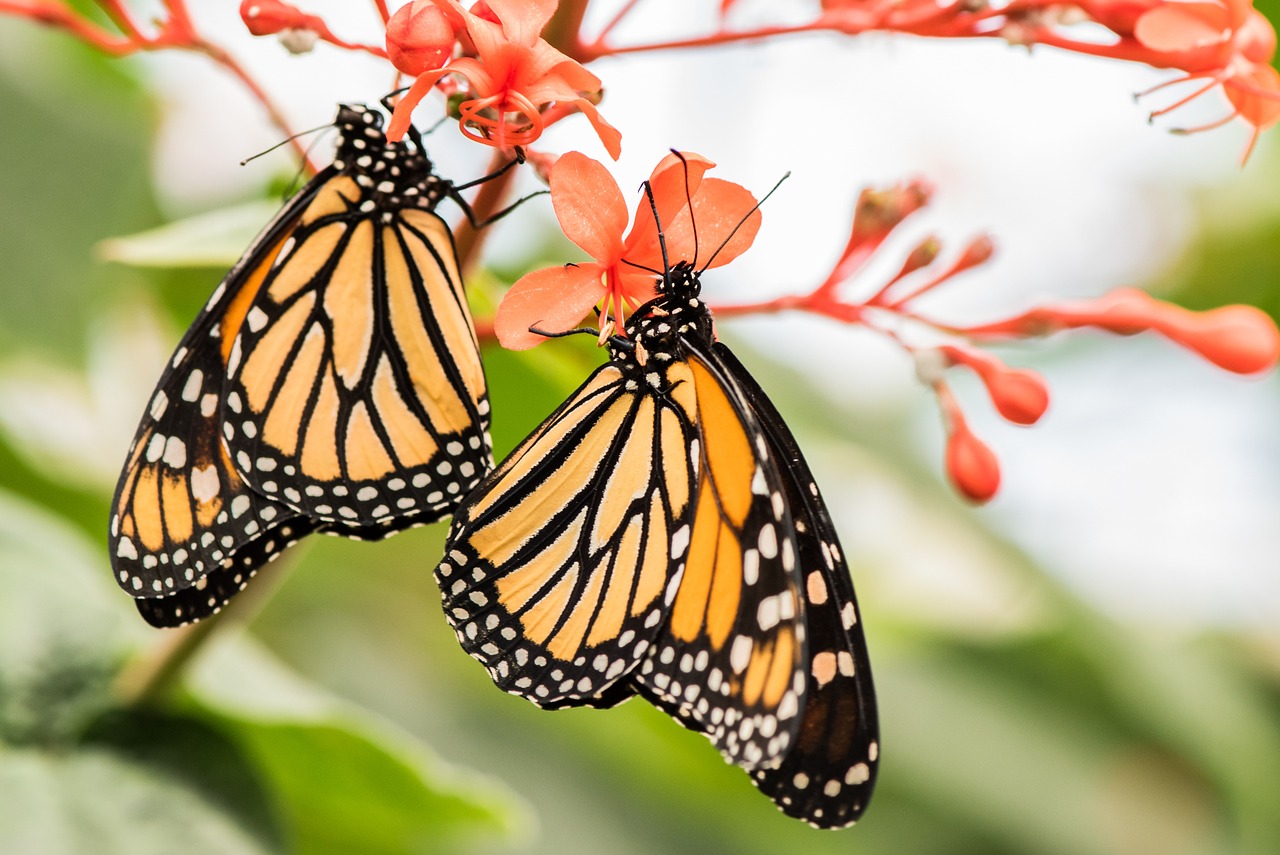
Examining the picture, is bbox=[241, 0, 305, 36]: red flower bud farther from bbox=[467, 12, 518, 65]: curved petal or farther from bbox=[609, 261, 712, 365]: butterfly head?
bbox=[609, 261, 712, 365]: butterfly head

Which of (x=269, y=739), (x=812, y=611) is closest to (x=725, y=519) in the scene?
(x=812, y=611)

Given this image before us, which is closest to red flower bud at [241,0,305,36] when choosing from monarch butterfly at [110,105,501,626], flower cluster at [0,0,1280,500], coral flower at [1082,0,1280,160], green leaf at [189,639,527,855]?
flower cluster at [0,0,1280,500]

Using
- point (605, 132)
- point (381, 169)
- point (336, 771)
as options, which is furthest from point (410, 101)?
point (336, 771)

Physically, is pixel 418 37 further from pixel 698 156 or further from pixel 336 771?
pixel 336 771

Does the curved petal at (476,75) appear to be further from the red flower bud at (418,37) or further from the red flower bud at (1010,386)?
the red flower bud at (1010,386)

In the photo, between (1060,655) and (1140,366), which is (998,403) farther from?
(1140,366)

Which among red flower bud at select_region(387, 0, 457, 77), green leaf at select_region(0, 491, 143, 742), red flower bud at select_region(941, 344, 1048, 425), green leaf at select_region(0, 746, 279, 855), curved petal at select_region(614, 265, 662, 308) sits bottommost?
green leaf at select_region(0, 746, 279, 855)

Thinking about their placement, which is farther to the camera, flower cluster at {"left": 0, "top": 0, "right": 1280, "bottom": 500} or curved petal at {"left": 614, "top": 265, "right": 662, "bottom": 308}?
curved petal at {"left": 614, "top": 265, "right": 662, "bottom": 308}
